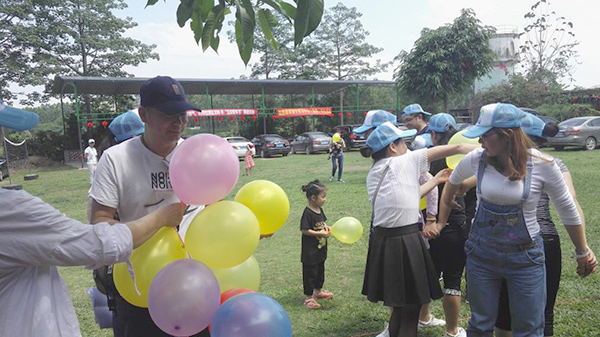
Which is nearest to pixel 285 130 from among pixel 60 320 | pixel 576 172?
pixel 576 172

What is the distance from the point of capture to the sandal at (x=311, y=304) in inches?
172

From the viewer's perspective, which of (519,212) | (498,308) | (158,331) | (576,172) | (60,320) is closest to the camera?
(60,320)

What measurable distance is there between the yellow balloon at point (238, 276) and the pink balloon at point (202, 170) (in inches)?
16.0

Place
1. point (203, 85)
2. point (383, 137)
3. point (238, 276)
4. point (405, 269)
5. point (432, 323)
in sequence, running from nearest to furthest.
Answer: point (238, 276)
point (405, 269)
point (383, 137)
point (432, 323)
point (203, 85)

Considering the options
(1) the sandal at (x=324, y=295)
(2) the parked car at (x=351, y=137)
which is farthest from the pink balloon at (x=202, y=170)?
(2) the parked car at (x=351, y=137)

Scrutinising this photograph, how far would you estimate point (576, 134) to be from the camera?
16922mm

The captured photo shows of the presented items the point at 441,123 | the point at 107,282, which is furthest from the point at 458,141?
the point at 107,282

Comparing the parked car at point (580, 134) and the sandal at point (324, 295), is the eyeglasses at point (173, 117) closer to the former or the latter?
the sandal at point (324, 295)

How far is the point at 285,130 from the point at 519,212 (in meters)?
31.9

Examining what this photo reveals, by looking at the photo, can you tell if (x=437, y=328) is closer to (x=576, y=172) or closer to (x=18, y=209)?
(x=18, y=209)

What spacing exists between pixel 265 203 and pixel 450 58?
73.8 feet

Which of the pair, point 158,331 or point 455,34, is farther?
point 455,34

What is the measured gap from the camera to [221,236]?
79.0 inches

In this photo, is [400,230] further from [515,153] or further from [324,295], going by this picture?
[324,295]
